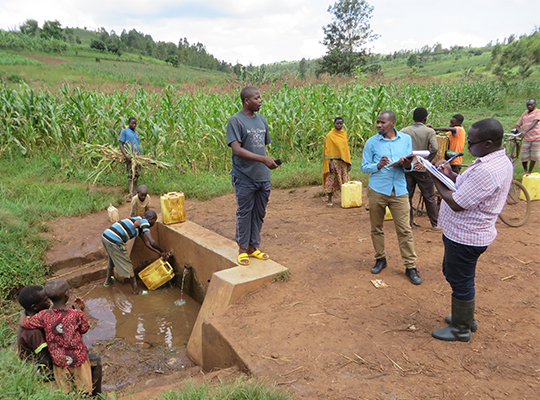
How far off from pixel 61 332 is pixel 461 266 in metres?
3.10

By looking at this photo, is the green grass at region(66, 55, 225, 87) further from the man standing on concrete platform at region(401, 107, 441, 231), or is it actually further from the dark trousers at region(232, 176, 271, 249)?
the dark trousers at region(232, 176, 271, 249)

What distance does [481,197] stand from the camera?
2.43m

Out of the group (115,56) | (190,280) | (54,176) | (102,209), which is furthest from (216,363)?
(115,56)

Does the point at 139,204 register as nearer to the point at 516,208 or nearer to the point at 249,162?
the point at 249,162

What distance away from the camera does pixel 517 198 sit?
21.6 feet

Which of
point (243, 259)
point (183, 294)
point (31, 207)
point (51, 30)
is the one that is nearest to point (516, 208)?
point (243, 259)

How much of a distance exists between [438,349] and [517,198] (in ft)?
17.1

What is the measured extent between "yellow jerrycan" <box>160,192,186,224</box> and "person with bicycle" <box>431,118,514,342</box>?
4314 millimetres

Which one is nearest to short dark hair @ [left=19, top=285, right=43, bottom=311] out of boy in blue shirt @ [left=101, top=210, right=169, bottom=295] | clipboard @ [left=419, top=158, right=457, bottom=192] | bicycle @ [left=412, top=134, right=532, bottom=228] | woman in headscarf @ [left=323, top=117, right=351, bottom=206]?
boy in blue shirt @ [left=101, top=210, right=169, bottom=295]

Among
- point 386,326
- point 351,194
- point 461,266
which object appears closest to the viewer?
point 461,266

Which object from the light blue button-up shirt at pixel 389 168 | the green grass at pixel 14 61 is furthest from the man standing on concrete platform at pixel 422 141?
the green grass at pixel 14 61

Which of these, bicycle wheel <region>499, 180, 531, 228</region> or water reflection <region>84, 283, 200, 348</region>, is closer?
water reflection <region>84, 283, 200, 348</region>

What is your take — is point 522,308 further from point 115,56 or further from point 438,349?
point 115,56

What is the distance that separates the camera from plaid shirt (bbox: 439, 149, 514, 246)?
2418mm
